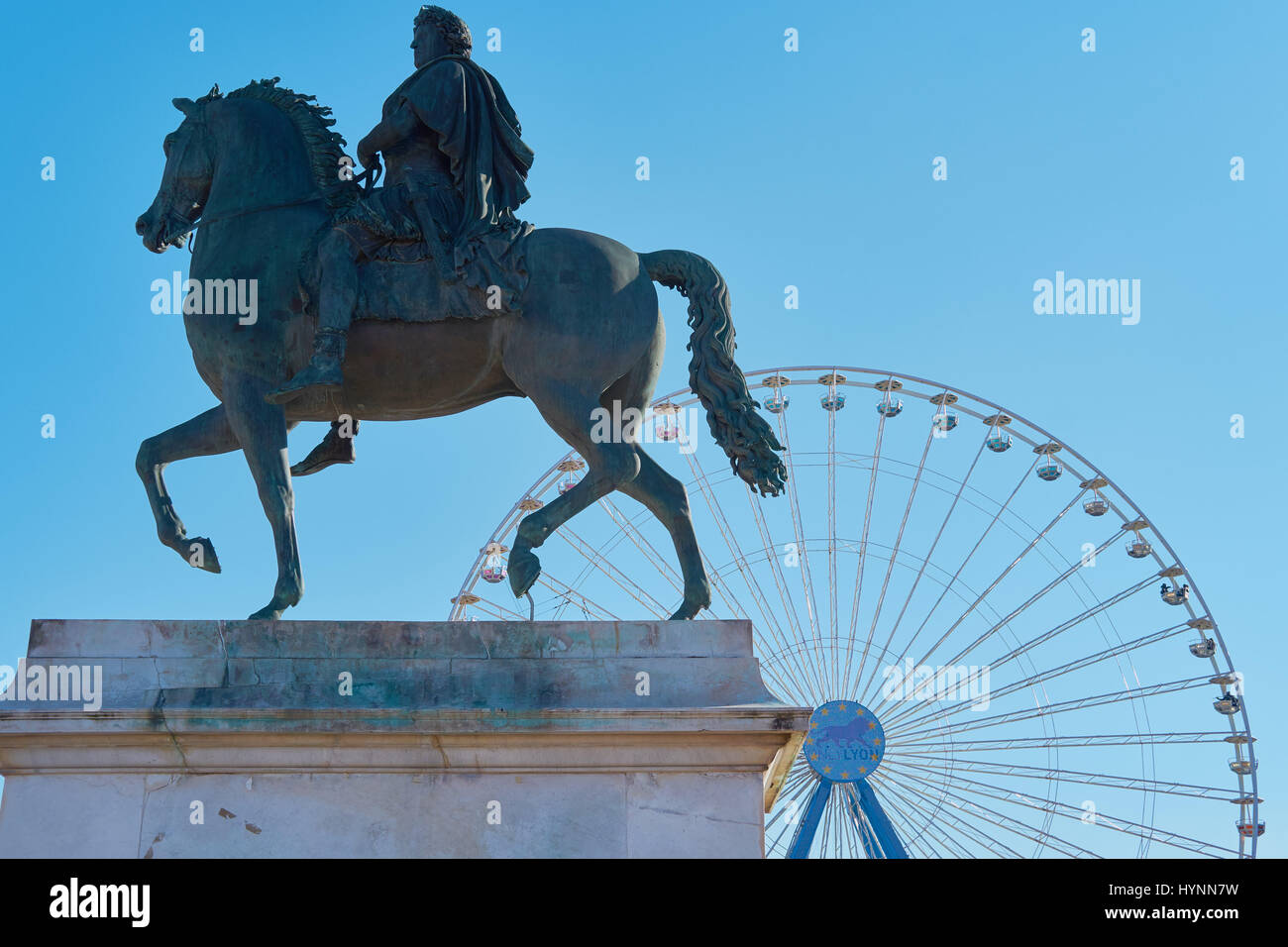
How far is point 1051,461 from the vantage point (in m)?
26.6

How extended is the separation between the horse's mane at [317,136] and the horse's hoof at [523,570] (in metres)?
2.32

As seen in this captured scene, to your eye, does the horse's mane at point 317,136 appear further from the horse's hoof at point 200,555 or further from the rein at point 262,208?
the horse's hoof at point 200,555

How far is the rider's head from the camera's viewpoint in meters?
9.62

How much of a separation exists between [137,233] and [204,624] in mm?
2904

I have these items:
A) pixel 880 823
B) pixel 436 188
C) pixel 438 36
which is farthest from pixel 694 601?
pixel 880 823

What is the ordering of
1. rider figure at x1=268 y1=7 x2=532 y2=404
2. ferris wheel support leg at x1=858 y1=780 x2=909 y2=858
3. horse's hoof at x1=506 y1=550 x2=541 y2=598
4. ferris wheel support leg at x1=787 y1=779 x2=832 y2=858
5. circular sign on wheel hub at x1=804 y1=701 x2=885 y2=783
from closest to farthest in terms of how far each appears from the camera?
1. horse's hoof at x1=506 y1=550 x2=541 y2=598
2. rider figure at x1=268 y1=7 x2=532 y2=404
3. ferris wheel support leg at x1=858 y1=780 x2=909 y2=858
4. ferris wheel support leg at x1=787 y1=779 x2=832 y2=858
5. circular sign on wheel hub at x1=804 y1=701 x2=885 y2=783

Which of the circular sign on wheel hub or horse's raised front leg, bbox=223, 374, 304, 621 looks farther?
the circular sign on wheel hub

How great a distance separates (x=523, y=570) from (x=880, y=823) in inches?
624

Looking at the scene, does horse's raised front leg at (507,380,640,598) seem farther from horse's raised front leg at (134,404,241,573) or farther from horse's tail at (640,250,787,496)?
horse's raised front leg at (134,404,241,573)

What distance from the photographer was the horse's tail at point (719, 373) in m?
8.94

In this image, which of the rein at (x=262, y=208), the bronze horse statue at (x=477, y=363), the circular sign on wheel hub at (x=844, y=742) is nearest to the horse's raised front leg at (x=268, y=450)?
the bronze horse statue at (x=477, y=363)

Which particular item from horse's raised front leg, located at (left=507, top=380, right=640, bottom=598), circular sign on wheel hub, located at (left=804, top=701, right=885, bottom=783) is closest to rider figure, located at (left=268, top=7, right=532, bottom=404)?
horse's raised front leg, located at (left=507, top=380, right=640, bottom=598)

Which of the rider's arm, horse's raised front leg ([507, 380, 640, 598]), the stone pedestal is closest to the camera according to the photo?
the stone pedestal

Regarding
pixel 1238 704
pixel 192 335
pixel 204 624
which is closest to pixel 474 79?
pixel 192 335
